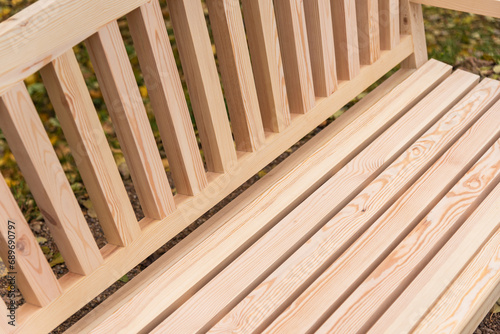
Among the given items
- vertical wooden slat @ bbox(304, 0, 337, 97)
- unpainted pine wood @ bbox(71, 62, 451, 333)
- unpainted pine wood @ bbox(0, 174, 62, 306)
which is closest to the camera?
unpainted pine wood @ bbox(0, 174, 62, 306)

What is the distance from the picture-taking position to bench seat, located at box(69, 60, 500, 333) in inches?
55.1

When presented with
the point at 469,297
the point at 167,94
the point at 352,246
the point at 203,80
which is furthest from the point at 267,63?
the point at 469,297

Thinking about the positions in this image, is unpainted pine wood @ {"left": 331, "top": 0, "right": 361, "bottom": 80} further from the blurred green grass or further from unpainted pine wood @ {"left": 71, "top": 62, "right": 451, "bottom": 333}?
the blurred green grass

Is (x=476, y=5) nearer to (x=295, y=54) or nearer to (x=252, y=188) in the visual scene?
(x=295, y=54)

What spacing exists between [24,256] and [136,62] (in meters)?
1.97

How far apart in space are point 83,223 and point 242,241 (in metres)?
0.44

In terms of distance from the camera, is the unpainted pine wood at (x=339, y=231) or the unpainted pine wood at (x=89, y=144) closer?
the unpainted pine wood at (x=89, y=144)

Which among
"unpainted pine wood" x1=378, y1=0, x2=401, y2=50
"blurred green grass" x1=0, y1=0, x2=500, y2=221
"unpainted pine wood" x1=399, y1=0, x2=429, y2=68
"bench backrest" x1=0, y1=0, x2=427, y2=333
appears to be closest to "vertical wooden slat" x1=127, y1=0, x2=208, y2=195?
"bench backrest" x1=0, y1=0, x2=427, y2=333

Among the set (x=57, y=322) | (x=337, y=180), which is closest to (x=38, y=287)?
(x=57, y=322)

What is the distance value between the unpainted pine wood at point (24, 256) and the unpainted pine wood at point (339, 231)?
0.42 meters

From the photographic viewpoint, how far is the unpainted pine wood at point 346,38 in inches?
74.4

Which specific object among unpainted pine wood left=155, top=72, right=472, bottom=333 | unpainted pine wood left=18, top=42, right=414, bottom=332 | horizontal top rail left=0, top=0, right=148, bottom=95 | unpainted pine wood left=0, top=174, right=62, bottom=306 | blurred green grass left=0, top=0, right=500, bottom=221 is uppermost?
horizontal top rail left=0, top=0, right=148, bottom=95

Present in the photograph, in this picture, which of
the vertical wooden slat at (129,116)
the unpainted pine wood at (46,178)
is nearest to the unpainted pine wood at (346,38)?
the vertical wooden slat at (129,116)

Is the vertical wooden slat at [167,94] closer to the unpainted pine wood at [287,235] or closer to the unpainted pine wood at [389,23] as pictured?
the unpainted pine wood at [287,235]
